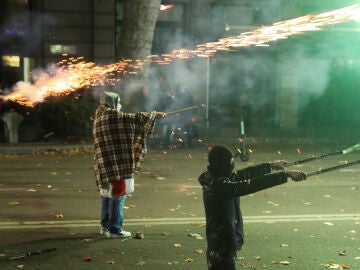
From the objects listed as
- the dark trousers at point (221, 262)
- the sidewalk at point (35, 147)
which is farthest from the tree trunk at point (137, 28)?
the dark trousers at point (221, 262)

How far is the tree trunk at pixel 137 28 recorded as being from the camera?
15961 millimetres

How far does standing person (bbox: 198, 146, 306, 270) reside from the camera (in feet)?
14.6

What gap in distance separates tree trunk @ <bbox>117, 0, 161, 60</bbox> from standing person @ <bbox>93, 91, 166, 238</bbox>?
30.8 feet

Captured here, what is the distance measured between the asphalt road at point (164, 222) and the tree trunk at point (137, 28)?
15.4 ft

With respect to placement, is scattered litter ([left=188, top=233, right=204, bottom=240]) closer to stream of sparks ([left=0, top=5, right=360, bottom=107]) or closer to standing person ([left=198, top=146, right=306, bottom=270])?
standing person ([left=198, top=146, right=306, bottom=270])

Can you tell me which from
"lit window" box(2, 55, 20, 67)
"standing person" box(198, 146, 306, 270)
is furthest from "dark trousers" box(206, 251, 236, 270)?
"lit window" box(2, 55, 20, 67)

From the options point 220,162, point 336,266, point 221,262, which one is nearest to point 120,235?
point 336,266

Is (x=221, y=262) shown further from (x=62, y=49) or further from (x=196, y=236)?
(x=62, y=49)

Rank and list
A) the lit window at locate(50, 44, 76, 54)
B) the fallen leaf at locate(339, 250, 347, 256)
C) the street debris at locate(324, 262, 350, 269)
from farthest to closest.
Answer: the lit window at locate(50, 44, 76, 54), the fallen leaf at locate(339, 250, 347, 256), the street debris at locate(324, 262, 350, 269)

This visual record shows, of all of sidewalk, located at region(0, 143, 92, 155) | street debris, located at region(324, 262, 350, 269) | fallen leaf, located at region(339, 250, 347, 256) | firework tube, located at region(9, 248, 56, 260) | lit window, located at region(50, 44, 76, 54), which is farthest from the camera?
lit window, located at region(50, 44, 76, 54)

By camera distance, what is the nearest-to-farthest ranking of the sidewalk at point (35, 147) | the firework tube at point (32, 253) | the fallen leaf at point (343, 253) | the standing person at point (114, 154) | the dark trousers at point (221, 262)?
the dark trousers at point (221, 262), the firework tube at point (32, 253), the fallen leaf at point (343, 253), the standing person at point (114, 154), the sidewalk at point (35, 147)

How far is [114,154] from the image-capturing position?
6.85 m

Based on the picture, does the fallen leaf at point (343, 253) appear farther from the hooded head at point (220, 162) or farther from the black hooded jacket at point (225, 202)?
the hooded head at point (220, 162)

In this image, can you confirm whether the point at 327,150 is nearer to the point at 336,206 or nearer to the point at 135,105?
the point at 135,105
